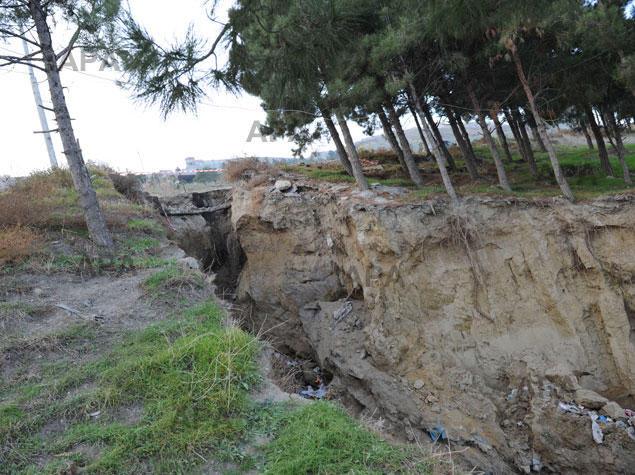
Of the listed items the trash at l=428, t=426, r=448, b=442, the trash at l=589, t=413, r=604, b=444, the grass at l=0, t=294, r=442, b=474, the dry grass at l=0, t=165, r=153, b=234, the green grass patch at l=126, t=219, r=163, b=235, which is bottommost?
the trash at l=589, t=413, r=604, b=444

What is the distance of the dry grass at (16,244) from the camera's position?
21.7 feet

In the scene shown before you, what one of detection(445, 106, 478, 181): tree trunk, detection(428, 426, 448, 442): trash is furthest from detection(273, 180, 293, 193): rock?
detection(428, 426, 448, 442): trash

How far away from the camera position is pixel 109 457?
9.14ft

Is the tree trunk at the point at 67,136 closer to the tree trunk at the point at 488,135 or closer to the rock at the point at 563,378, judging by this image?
the rock at the point at 563,378

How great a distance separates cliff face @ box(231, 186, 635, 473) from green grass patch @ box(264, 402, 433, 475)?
5474mm

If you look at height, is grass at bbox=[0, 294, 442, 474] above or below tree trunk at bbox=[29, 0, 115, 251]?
below

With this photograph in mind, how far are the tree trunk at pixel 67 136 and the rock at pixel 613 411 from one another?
11.0 meters

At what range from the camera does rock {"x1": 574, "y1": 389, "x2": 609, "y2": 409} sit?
7.60 metres

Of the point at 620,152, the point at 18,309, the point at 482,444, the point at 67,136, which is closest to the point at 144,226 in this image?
the point at 67,136

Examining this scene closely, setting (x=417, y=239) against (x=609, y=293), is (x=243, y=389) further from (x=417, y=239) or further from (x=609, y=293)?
(x=609, y=293)

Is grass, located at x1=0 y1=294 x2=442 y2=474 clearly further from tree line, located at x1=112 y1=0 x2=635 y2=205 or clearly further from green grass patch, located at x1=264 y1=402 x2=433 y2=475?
tree line, located at x1=112 y1=0 x2=635 y2=205

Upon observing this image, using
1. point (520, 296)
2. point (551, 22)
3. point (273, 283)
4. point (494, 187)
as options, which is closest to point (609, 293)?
point (520, 296)

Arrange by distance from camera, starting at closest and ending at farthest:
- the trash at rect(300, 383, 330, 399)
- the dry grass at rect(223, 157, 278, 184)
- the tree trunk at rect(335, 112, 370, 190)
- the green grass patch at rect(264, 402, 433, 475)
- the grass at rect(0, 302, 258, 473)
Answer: the green grass patch at rect(264, 402, 433, 475)
the grass at rect(0, 302, 258, 473)
the trash at rect(300, 383, 330, 399)
the tree trunk at rect(335, 112, 370, 190)
the dry grass at rect(223, 157, 278, 184)

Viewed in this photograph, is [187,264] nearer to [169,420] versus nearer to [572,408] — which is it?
[169,420]
